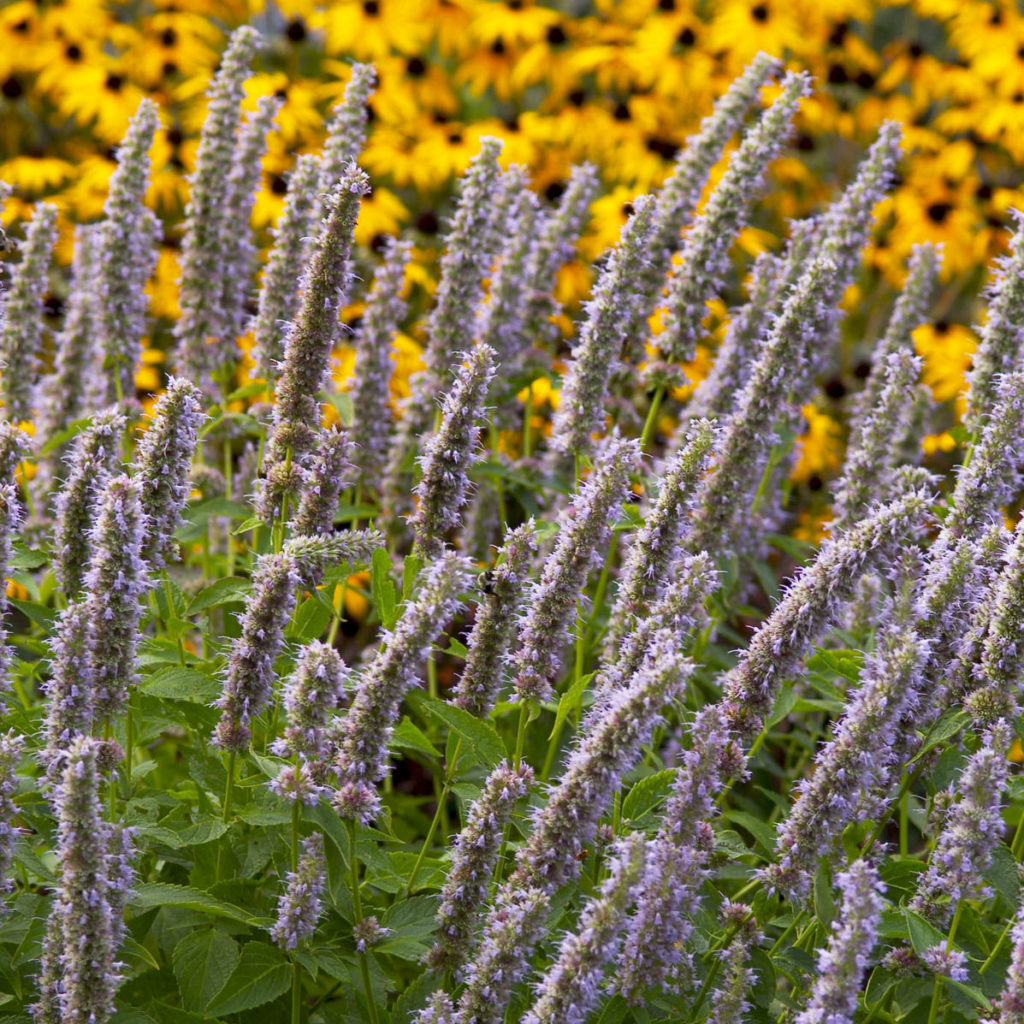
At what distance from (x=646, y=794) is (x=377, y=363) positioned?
2.31 meters

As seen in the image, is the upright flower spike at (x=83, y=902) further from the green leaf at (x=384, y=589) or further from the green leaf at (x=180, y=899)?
the green leaf at (x=384, y=589)

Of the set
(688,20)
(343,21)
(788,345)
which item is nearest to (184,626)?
(788,345)

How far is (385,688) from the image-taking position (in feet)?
10.9

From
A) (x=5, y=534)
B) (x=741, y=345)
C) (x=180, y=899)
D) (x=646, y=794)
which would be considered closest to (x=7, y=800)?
(x=180, y=899)

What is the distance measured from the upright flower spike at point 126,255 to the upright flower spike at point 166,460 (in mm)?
1850

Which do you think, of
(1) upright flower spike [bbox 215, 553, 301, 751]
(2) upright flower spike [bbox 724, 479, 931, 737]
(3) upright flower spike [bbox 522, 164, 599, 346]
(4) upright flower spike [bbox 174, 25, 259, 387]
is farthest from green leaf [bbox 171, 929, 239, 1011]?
(3) upright flower spike [bbox 522, 164, 599, 346]

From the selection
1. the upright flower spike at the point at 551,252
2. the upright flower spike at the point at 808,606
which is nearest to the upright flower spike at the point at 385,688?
the upright flower spike at the point at 808,606

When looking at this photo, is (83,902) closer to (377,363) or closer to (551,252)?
(377,363)

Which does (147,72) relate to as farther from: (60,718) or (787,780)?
(60,718)

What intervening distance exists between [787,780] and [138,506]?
341cm

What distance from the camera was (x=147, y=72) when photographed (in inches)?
391

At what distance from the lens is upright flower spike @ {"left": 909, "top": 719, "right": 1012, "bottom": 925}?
10.9 feet

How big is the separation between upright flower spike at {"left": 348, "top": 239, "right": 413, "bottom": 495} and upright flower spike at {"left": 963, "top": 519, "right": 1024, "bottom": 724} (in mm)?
2513

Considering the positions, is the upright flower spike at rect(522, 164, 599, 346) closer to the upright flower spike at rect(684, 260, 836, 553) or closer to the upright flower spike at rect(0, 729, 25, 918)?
the upright flower spike at rect(684, 260, 836, 553)
